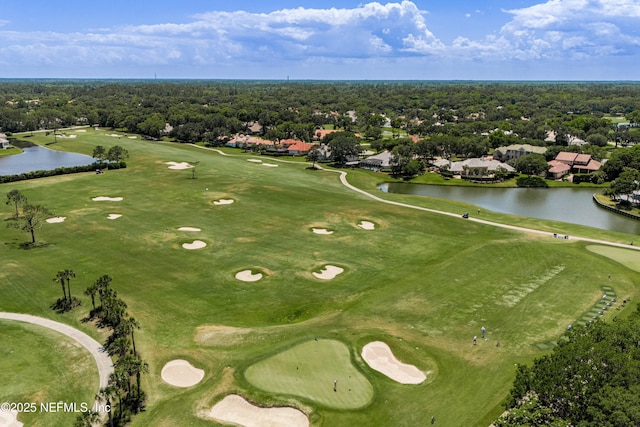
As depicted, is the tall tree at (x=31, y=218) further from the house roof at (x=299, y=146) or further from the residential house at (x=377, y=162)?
the house roof at (x=299, y=146)

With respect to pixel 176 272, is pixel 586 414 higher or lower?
higher

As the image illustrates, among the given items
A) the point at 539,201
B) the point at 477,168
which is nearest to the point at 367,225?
the point at 539,201

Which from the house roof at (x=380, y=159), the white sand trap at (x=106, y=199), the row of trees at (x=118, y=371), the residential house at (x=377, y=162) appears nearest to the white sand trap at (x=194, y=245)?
the row of trees at (x=118, y=371)

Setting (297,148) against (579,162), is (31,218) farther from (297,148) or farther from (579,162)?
(579,162)

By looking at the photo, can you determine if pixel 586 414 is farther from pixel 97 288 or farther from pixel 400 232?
pixel 400 232

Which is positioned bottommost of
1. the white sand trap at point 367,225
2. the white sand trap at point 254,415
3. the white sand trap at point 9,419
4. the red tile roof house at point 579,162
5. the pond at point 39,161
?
the white sand trap at point 9,419

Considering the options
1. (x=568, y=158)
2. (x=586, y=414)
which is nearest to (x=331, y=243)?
(x=586, y=414)
